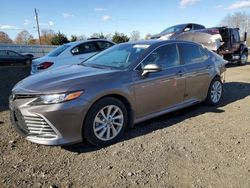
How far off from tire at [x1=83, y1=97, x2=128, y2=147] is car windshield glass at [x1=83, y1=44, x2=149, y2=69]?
74 cm

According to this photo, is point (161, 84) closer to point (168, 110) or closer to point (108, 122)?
point (168, 110)

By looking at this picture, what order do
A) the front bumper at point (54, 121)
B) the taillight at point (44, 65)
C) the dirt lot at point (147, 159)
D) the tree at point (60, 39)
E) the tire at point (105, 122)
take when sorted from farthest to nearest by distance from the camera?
the tree at point (60, 39) → the taillight at point (44, 65) → the tire at point (105, 122) → the front bumper at point (54, 121) → the dirt lot at point (147, 159)

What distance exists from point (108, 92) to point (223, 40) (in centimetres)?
1192

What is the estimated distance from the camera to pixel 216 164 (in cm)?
372

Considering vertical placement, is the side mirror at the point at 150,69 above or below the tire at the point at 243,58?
above

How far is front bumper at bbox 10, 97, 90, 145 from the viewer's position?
3.81 m

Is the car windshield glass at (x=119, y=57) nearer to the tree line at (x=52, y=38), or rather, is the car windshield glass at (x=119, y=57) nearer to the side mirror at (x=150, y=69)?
the side mirror at (x=150, y=69)

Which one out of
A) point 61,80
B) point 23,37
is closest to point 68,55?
point 61,80

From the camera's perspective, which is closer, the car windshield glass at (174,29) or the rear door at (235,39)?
the rear door at (235,39)

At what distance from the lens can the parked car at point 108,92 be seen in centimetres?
388

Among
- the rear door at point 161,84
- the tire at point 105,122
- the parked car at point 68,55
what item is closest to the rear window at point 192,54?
the rear door at point 161,84

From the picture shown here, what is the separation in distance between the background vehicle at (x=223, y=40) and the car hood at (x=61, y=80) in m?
10.3

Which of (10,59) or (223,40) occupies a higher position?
(223,40)

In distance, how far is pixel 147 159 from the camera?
153 inches
